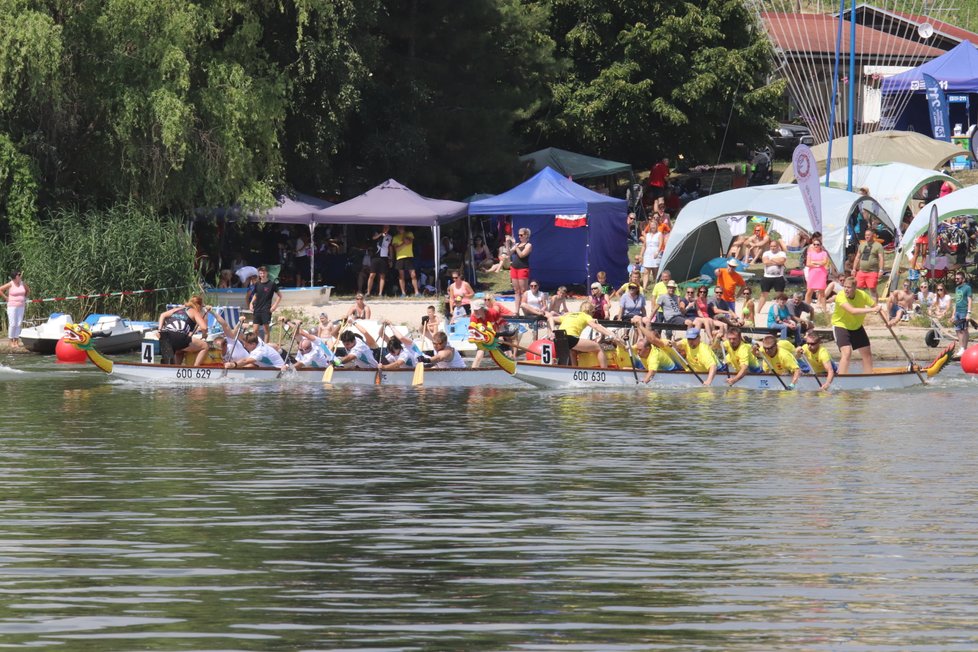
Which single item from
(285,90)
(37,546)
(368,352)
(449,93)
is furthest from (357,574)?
(449,93)

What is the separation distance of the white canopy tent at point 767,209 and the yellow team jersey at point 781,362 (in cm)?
995

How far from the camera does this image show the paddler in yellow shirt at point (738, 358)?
23.5 m

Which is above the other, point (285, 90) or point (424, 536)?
point (285, 90)

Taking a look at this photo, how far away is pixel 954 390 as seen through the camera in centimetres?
2448

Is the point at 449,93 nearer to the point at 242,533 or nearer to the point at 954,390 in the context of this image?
the point at 954,390

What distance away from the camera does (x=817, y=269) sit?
104 ft

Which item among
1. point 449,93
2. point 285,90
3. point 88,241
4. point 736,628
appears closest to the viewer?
point 736,628

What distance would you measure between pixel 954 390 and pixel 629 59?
2537cm

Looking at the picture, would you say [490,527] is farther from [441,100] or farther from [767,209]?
[441,100]

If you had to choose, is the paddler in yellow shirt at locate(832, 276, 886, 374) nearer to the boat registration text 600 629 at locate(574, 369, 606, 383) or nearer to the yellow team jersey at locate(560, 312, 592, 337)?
the boat registration text 600 629 at locate(574, 369, 606, 383)

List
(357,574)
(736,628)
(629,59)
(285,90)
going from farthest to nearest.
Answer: (629,59) → (285,90) → (357,574) → (736,628)

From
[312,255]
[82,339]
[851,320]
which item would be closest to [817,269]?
[851,320]

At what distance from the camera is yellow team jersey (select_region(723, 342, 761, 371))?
2352cm

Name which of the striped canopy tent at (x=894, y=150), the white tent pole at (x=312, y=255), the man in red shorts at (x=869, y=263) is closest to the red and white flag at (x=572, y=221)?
the white tent pole at (x=312, y=255)
